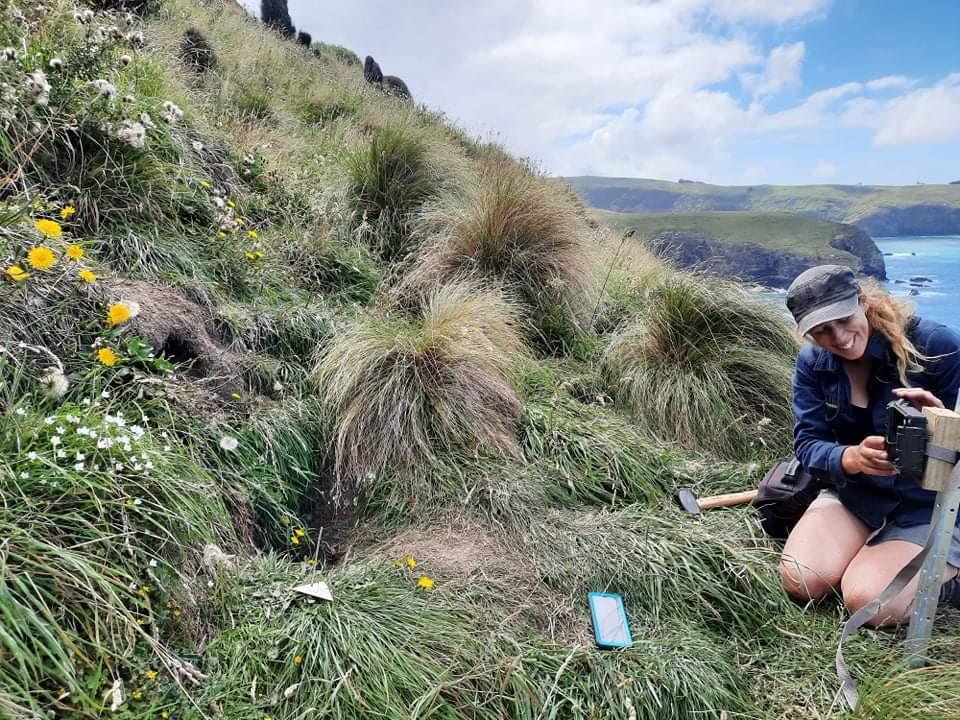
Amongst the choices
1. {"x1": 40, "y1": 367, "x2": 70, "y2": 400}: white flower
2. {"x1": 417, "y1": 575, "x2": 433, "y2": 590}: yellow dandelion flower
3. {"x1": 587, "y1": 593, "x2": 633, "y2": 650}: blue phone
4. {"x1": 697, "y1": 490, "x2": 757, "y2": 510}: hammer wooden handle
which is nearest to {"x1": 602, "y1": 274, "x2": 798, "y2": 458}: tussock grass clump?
{"x1": 697, "y1": 490, "x2": 757, "y2": 510}: hammer wooden handle

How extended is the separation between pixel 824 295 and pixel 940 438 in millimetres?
766

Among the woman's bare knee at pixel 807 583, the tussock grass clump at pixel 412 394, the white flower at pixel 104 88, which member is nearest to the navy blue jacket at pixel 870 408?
the woman's bare knee at pixel 807 583

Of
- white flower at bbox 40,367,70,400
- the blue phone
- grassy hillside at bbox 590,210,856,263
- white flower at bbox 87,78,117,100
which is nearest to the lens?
white flower at bbox 40,367,70,400

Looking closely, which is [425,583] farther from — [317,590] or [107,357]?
[107,357]

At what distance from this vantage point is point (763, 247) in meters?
4.68

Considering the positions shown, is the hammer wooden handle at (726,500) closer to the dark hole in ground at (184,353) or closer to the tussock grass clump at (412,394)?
the tussock grass clump at (412,394)

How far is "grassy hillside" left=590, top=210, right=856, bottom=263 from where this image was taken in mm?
4078

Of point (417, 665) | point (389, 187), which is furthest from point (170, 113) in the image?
point (417, 665)

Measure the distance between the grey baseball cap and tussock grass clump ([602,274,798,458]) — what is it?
1.48 m

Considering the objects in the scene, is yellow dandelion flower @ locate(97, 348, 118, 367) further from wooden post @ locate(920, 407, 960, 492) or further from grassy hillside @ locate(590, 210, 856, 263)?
grassy hillside @ locate(590, 210, 856, 263)

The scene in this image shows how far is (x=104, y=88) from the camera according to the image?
3178 millimetres

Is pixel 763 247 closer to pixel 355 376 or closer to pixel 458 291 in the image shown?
pixel 458 291

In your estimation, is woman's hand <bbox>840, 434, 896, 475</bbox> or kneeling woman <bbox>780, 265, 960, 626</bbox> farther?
kneeling woman <bbox>780, 265, 960, 626</bbox>

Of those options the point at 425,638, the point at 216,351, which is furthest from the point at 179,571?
the point at 216,351
